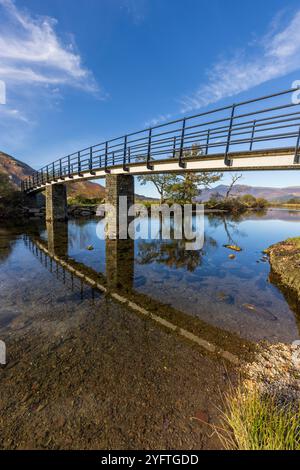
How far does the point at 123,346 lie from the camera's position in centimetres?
420

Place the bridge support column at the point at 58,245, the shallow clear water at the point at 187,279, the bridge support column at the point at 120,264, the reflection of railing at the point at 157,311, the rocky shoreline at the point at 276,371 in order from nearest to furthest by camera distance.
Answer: the rocky shoreline at the point at 276,371, the reflection of railing at the point at 157,311, the shallow clear water at the point at 187,279, the bridge support column at the point at 120,264, the bridge support column at the point at 58,245

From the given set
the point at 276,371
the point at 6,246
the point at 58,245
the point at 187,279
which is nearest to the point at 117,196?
the point at 58,245

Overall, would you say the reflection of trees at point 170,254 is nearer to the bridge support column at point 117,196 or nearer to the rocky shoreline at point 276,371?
the bridge support column at point 117,196

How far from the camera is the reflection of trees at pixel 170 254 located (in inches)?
400

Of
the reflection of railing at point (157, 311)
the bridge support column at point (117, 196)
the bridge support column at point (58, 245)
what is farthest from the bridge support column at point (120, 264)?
the bridge support column at point (58, 245)

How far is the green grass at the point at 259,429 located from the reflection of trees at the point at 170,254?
22.0ft

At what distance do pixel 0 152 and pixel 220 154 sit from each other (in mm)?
183491

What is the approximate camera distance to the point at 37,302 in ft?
19.3

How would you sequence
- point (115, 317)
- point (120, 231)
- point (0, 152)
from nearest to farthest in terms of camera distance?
point (115, 317), point (120, 231), point (0, 152)

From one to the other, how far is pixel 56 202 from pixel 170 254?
1775 centimetres

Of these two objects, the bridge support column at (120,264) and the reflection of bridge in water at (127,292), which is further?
the bridge support column at (120,264)

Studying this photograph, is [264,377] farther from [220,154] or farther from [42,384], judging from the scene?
[220,154]

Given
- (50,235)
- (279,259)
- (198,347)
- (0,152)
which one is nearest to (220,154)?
(279,259)

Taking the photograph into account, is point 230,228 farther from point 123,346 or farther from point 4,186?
point 4,186
